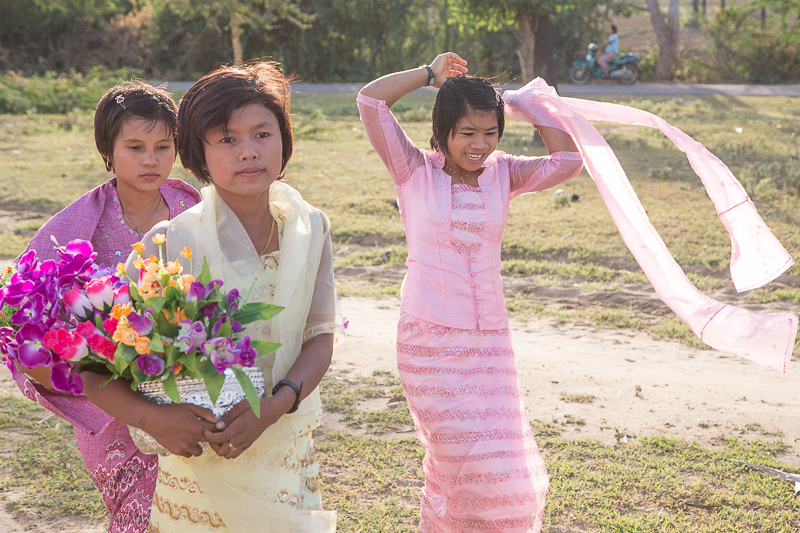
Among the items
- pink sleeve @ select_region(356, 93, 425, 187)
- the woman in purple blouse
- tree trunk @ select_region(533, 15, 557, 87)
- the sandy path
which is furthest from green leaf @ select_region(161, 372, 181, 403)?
tree trunk @ select_region(533, 15, 557, 87)

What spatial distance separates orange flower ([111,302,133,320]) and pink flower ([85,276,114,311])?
0.07m

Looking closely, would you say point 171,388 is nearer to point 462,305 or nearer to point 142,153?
point 142,153

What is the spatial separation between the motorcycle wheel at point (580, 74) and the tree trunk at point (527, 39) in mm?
8505

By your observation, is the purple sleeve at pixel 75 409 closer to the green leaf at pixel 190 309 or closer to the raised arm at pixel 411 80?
the green leaf at pixel 190 309

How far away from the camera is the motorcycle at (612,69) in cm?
2053

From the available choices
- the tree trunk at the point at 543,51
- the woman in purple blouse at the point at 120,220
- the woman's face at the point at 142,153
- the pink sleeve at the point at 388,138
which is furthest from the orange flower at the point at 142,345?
the tree trunk at the point at 543,51

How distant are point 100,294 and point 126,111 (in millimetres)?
1102

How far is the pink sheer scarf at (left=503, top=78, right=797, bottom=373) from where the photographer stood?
108 inches

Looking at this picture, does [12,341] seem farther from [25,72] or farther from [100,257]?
[25,72]

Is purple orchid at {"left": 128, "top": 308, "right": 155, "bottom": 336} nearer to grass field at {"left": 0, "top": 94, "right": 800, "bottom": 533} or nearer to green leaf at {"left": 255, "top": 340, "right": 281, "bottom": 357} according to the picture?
green leaf at {"left": 255, "top": 340, "right": 281, "bottom": 357}

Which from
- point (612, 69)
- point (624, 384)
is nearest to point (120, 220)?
point (624, 384)

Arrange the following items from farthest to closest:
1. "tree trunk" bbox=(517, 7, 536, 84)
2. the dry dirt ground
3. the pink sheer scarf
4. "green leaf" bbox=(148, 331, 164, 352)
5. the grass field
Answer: "tree trunk" bbox=(517, 7, 536, 84)
the dry dirt ground
the grass field
the pink sheer scarf
"green leaf" bbox=(148, 331, 164, 352)

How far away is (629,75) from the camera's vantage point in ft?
67.3

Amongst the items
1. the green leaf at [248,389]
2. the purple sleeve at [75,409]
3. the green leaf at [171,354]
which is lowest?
the purple sleeve at [75,409]
